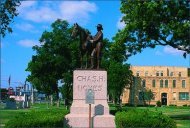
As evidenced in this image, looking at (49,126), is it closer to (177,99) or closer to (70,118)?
(70,118)

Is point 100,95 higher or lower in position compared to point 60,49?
lower

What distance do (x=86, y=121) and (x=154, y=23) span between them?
47.0 ft

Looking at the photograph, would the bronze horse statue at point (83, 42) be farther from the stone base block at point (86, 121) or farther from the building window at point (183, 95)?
the building window at point (183, 95)

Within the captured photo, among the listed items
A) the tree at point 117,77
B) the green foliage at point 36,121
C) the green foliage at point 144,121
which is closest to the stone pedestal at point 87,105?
the green foliage at point 36,121

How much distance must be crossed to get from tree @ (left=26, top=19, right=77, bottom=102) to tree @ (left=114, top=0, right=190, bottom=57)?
31965 mm

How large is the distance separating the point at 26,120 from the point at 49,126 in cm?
106

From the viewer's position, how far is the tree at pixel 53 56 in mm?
69562

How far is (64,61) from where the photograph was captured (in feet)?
227

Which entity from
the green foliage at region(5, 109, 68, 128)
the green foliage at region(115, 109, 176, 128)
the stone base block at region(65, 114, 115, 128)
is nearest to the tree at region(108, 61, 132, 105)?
the stone base block at region(65, 114, 115, 128)

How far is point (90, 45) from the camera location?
2469cm

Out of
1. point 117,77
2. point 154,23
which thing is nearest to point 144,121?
point 154,23

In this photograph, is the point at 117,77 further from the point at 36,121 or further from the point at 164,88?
the point at 36,121

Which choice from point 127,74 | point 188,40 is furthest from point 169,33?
point 127,74

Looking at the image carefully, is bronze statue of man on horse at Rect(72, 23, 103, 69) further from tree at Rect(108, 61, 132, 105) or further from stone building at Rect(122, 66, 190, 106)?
stone building at Rect(122, 66, 190, 106)
